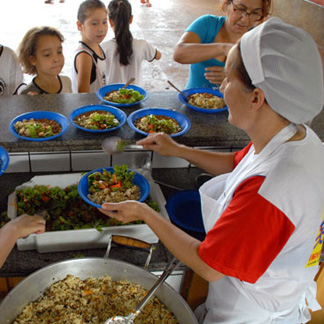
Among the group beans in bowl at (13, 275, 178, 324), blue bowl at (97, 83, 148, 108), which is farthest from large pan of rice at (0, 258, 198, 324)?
blue bowl at (97, 83, 148, 108)

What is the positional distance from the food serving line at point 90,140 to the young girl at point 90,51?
0.61 m

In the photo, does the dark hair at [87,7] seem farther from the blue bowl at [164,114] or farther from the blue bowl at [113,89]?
the blue bowl at [164,114]

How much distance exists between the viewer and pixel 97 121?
1893 millimetres

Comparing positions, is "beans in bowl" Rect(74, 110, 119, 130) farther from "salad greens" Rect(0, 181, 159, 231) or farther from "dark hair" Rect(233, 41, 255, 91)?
"dark hair" Rect(233, 41, 255, 91)

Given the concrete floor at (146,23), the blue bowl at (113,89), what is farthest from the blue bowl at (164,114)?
the concrete floor at (146,23)

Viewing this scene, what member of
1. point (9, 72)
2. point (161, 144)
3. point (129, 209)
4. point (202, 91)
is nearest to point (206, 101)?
point (202, 91)

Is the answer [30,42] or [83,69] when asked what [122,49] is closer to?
[83,69]

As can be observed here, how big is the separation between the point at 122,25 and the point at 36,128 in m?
1.69

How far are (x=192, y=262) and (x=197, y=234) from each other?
46 centimetres

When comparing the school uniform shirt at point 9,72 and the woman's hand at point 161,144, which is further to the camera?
the school uniform shirt at point 9,72

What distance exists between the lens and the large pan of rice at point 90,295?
134cm

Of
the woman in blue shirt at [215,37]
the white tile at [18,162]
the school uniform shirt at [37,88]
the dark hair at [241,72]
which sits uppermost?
the dark hair at [241,72]

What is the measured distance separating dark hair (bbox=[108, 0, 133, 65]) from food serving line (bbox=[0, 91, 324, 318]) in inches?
35.5

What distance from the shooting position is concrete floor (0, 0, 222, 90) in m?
6.60
